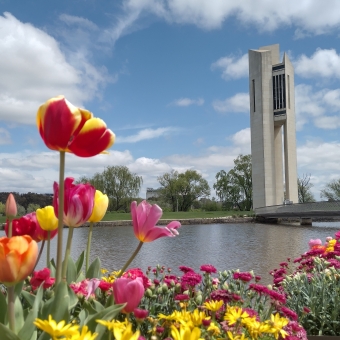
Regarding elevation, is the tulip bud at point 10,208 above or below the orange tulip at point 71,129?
below

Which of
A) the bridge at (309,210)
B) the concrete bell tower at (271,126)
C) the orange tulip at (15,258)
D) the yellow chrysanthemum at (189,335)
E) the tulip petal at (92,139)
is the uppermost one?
the concrete bell tower at (271,126)

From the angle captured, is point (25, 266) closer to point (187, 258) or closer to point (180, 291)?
point (180, 291)

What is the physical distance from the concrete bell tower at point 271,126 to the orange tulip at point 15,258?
3928 cm

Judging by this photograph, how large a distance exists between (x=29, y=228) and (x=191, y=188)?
57.1 meters

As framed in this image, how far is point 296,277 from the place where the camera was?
327cm

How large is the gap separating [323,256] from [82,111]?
3.36m

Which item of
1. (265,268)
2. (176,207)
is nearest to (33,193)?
(176,207)

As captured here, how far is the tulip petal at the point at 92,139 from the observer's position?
129 cm

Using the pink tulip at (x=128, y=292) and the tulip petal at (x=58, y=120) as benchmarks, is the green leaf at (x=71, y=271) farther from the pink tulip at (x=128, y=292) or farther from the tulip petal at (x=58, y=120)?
the tulip petal at (x=58, y=120)

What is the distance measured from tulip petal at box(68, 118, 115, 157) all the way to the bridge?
27.6m

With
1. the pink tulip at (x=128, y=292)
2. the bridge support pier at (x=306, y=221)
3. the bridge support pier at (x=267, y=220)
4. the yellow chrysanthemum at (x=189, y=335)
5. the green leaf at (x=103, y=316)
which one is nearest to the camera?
the yellow chrysanthemum at (x=189, y=335)

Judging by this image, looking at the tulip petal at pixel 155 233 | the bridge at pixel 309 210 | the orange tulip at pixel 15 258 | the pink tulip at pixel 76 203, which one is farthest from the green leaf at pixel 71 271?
the bridge at pixel 309 210

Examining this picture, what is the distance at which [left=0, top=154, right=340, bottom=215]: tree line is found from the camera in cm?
5112

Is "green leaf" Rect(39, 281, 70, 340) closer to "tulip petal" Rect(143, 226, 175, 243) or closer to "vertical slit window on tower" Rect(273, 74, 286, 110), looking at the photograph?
"tulip petal" Rect(143, 226, 175, 243)
